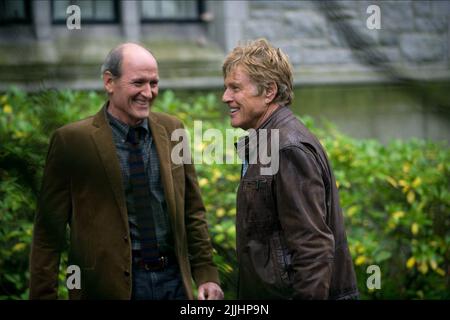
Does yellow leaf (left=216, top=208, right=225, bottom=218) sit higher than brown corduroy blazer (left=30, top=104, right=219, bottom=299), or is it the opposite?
brown corduroy blazer (left=30, top=104, right=219, bottom=299)

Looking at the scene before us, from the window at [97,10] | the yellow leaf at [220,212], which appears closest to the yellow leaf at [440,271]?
the yellow leaf at [220,212]

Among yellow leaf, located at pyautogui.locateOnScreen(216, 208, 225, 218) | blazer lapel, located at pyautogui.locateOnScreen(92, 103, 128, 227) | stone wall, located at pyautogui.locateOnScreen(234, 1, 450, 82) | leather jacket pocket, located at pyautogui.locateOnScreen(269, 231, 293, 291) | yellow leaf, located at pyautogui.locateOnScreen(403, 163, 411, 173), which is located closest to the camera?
leather jacket pocket, located at pyautogui.locateOnScreen(269, 231, 293, 291)

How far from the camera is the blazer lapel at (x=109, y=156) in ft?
11.9

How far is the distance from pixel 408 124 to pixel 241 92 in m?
6.20

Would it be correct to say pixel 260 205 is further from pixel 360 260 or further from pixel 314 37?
pixel 314 37

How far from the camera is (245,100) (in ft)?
11.4

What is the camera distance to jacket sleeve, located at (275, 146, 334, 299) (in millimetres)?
3117

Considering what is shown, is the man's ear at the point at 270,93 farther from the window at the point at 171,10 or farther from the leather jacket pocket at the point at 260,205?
the window at the point at 171,10

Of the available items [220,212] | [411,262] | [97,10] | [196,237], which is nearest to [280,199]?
[196,237]

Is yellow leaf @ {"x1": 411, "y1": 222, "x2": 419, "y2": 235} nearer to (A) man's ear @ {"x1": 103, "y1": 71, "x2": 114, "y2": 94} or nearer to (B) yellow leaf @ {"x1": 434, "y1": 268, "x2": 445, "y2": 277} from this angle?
(B) yellow leaf @ {"x1": 434, "y1": 268, "x2": 445, "y2": 277}

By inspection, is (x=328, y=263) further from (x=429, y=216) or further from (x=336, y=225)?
(x=429, y=216)

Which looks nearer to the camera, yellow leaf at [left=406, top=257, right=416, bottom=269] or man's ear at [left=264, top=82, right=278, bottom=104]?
man's ear at [left=264, top=82, right=278, bottom=104]

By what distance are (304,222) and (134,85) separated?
109 cm

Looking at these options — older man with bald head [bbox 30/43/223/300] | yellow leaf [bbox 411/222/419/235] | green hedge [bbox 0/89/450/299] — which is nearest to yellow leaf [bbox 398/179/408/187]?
green hedge [bbox 0/89/450/299]
